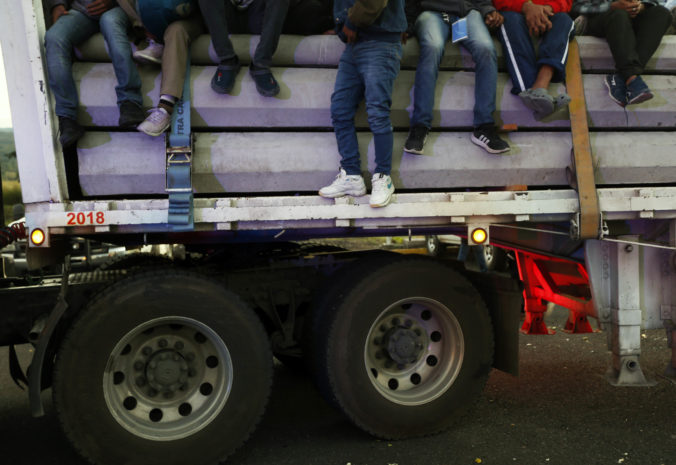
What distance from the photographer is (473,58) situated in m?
4.00

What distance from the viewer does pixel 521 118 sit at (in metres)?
4.06

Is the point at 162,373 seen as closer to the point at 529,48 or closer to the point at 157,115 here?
the point at 157,115

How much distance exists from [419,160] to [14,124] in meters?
2.40

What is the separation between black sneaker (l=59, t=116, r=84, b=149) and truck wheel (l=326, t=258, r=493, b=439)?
186 cm

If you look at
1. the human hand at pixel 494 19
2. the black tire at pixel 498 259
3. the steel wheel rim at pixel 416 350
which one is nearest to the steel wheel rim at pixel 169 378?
the steel wheel rim at pixel 416 350

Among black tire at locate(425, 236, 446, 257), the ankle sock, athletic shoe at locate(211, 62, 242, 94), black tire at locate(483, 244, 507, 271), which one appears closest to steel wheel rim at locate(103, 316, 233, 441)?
the ankle sock

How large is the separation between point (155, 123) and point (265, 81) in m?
0.69

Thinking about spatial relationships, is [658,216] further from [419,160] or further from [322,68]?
[322,68]

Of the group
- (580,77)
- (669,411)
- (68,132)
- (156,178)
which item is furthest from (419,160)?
(669,411)

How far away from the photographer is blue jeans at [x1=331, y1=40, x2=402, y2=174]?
3.67 m

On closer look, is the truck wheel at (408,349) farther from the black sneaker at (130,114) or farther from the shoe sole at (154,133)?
the black sneaker at (130,114)

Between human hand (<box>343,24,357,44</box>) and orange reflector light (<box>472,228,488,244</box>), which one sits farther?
orange reflector light (<box>472,228,488,244</box>)

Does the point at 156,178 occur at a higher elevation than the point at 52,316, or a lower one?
higher

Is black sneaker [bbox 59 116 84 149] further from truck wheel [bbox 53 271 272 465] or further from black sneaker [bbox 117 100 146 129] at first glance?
truck wheel [bbox 53 271 272 465]
